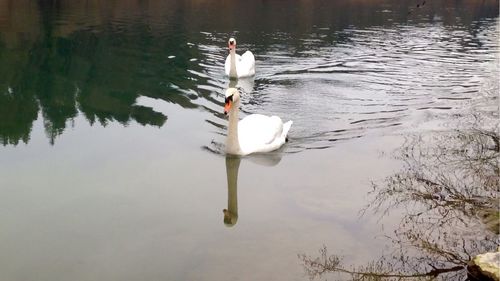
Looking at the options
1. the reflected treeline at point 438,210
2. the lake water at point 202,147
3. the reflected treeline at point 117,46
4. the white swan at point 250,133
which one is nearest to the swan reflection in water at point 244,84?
the lake water at point 202,147

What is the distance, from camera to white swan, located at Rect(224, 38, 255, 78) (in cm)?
1748

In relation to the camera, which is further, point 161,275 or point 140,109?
point 140,109

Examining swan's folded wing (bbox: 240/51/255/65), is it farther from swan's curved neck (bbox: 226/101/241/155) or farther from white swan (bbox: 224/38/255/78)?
swan's curved neck (bbox: 226/101/241/155)

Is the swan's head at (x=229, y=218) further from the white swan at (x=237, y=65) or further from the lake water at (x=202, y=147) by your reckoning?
the white swan at (x=237, y=65)

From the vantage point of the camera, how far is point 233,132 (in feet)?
34.9

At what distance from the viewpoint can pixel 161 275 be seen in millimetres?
7129

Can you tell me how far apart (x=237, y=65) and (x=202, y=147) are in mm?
6725

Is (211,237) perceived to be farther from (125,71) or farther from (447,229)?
(125,71)

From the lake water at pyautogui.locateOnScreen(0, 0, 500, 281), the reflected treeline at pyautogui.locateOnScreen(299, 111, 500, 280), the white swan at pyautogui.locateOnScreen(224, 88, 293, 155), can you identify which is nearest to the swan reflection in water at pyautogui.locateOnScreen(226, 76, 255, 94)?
the lake water at pyautogui.locateOnScreen(0, 0, 500, 281)

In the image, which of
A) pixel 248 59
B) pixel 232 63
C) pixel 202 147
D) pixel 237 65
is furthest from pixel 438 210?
pixel 248 59

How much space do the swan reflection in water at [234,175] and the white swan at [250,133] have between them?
127 millimetres

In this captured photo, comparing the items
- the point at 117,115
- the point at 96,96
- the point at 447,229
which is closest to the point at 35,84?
the point at 96,96

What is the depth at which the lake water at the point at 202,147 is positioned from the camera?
25.2 feet

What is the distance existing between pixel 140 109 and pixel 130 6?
2941 centimetres
